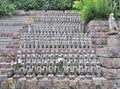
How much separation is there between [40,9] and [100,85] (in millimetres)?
9735

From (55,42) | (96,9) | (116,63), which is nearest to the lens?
(116,63)

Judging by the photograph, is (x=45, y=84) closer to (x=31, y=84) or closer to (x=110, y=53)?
(x=31, y=84)

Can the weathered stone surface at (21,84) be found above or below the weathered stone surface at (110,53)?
below

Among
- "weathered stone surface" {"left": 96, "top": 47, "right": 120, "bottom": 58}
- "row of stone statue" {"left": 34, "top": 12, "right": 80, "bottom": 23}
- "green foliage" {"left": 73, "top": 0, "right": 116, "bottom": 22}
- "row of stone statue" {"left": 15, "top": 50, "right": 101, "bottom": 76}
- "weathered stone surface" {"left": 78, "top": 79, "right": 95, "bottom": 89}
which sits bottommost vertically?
"weathered stone surface" {"left": 78, "top": 79, "right": 95, "bottom": 89}

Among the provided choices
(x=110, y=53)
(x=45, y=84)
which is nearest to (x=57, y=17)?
(x=110, y=53)

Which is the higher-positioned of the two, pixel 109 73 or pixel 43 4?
pixel 43 4

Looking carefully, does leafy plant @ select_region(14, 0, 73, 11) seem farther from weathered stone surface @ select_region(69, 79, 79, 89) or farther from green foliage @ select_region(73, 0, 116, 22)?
weathered stone surface @ select_region(69, 79, 79, 89)

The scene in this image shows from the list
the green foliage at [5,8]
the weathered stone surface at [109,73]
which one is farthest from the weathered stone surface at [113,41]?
the green foliage at [5,8]

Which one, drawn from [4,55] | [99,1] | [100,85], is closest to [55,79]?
[100,85]

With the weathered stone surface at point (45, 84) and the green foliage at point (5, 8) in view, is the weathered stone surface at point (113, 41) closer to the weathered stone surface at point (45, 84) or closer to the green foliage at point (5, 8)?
the weathered stone surface at point (45, 84)

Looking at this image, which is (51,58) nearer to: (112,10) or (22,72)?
(22,72)

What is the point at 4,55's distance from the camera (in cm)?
749

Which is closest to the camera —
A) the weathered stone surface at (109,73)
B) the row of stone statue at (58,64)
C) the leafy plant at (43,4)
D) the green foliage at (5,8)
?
the weathered stone surface at (109,73)

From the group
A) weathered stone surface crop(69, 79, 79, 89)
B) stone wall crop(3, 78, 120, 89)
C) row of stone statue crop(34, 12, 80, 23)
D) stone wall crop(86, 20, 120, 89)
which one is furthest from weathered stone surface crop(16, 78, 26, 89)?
row of stone statue crop(34, 12, 80, 23)
